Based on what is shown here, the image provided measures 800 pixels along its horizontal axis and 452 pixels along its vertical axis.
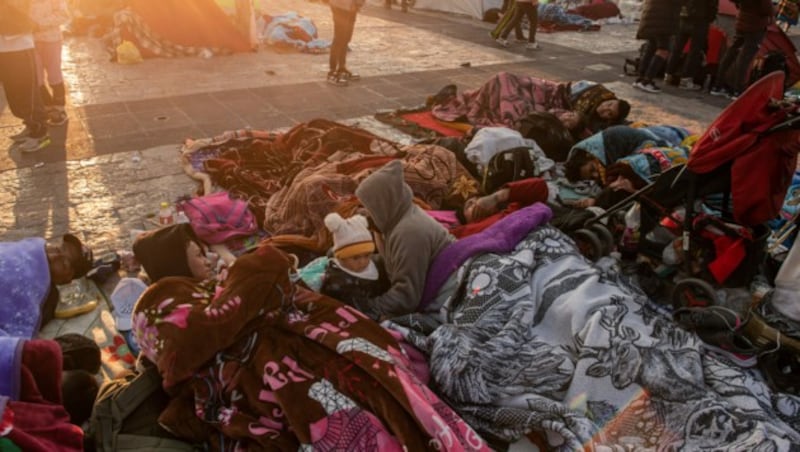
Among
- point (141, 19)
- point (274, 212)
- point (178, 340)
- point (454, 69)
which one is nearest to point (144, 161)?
point (274, 212)

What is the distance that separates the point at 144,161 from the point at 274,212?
179cm

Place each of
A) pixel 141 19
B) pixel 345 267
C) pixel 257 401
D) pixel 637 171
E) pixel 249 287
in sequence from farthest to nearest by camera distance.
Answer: pixel 141 19 → pixel 637 171 → pixel 345 267 → pixel 249 287 → pixel 257 401

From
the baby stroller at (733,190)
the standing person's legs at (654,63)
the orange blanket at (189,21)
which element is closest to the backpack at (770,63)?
the standing person's legs at (654,63)

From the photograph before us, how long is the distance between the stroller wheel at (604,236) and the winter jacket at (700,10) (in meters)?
5.79

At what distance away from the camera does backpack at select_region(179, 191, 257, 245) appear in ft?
13.2

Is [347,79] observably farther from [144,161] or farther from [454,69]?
[144,161]

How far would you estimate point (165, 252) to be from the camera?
11.0 ft

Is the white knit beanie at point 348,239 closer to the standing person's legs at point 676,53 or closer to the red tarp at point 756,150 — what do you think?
the red tarp at point 756,150

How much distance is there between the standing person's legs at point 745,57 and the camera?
7848 mm

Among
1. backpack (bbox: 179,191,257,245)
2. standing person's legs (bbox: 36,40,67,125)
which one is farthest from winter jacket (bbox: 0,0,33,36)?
backpack (bbox: 179,191,257,245)

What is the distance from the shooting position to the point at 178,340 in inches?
93.9

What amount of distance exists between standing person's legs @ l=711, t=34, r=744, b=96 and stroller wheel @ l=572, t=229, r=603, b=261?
20.2ft

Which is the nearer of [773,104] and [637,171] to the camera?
[773,104]

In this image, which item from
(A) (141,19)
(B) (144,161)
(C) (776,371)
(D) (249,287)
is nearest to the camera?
→ (D) (249,287)
